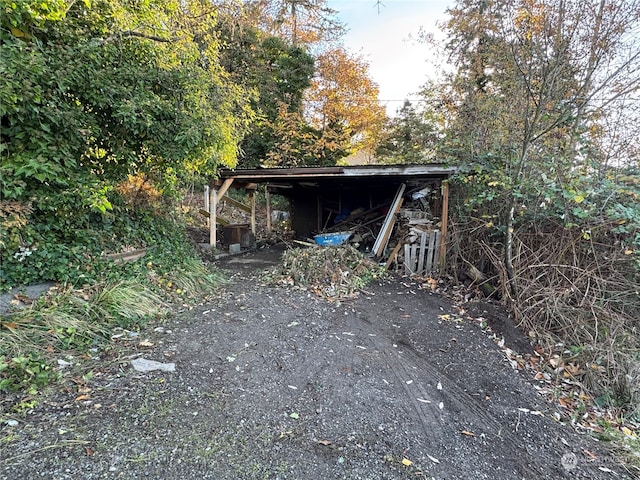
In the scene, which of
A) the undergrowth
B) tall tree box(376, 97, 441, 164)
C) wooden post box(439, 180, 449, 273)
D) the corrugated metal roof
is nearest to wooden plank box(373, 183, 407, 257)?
the corrugated metal roof

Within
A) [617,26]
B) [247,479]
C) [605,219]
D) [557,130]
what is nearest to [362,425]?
[247,479]

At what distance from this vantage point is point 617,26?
3574mm

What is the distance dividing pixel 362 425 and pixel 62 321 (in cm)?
279

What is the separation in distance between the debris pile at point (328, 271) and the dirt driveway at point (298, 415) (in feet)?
4.35

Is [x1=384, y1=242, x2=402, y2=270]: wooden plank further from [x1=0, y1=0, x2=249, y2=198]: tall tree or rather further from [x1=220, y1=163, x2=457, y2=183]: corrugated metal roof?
[x1=0, y1=0, x2=249, y2=198]: tall tree

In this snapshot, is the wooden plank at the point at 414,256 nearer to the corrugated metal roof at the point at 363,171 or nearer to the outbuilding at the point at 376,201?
the outbuilding at the point at 376,201

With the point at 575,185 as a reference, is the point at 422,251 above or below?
below

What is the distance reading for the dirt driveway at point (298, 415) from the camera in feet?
5.71

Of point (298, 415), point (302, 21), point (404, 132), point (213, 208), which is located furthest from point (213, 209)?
point (302, 21)

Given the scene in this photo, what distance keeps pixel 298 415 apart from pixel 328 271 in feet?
10.3

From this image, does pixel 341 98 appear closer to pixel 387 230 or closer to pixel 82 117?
pixel 387 230

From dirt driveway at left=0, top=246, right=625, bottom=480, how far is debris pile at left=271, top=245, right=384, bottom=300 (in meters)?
1.33

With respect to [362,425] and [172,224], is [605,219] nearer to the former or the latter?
[362,425]

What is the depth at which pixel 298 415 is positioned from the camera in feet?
7.23
